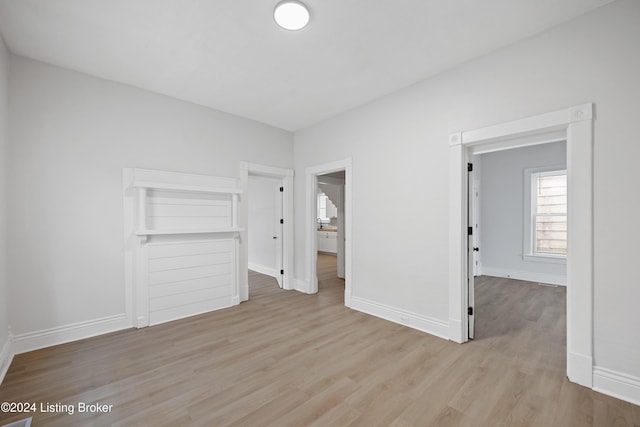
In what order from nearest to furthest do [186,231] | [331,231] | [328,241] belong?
[186,231], [328,241], [331,231]

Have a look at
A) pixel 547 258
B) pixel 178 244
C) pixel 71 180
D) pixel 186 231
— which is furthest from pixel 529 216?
pixel 71 180

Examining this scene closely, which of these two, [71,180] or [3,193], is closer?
[3,193]

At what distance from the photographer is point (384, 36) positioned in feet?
7.73

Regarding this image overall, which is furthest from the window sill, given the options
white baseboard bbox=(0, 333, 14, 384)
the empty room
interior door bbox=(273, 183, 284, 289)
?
white baseboard bbox=(0, 333, 14, 384)

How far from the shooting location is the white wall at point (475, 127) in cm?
193

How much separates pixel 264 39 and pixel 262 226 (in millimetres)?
4239

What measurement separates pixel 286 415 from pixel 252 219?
5.02 m

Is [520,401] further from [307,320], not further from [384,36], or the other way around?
[384,36]

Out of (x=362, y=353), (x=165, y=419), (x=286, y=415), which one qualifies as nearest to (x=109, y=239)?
(x=165, y=419)

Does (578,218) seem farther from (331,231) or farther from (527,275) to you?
(331,231)

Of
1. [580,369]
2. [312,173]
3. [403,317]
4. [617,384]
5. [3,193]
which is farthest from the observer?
[312,173]

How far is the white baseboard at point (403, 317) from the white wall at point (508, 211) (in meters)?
3.96

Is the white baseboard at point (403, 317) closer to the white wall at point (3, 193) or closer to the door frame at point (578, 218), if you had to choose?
the door frame at point (578, 218)

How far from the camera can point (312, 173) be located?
14.8 ft
